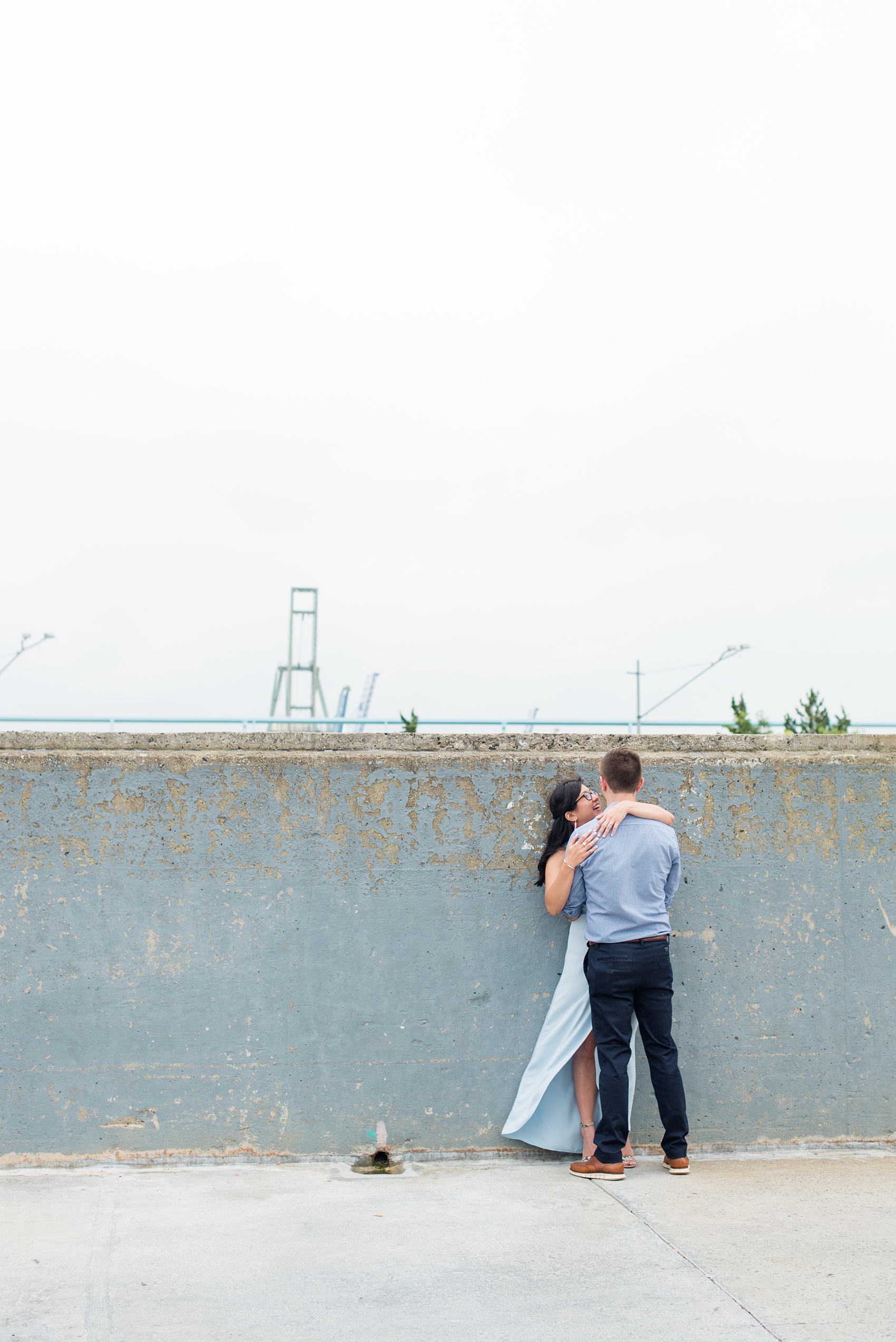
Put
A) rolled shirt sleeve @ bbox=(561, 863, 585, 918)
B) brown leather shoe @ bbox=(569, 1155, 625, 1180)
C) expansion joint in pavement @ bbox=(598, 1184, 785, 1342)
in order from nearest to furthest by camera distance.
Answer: expansion joint in pavement @ bbox=(598, 1184, 785, 1342)
brown leather shoe @ bbox=(569, 1155, 625, 1180)
rolled shirt sleeve @ bbox=(561, 863, 585, 918)

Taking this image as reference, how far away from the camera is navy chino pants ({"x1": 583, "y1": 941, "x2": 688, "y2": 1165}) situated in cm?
383

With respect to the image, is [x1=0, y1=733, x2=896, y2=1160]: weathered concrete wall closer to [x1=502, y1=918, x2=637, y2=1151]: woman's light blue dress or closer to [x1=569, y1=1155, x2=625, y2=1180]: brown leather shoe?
→ [x1=502, y1=918, x2=637, y2=1151]: woman's light blue dress

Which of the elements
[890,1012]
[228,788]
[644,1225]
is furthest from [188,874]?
[890,1012]

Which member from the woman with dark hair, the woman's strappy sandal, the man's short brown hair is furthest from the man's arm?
the woman's strappy sandal

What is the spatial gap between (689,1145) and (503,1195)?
3.03ft

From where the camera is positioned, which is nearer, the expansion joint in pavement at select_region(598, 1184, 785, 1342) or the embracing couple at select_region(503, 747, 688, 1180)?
the expansion joint in pavement at select_region(598, 1184, 785, 1342)

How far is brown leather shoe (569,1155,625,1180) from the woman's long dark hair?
99cm

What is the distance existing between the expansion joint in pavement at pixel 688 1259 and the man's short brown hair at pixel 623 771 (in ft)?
4.43

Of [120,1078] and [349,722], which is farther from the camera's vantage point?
[349,722]

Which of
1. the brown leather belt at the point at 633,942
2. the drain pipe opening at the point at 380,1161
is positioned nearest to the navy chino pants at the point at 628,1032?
the brown leather belt at the point at 633,942

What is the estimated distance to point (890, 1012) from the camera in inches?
171

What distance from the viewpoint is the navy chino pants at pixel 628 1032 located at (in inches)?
151

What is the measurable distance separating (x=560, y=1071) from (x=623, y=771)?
3.78ft

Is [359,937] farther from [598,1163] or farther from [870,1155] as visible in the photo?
[870,1155]
